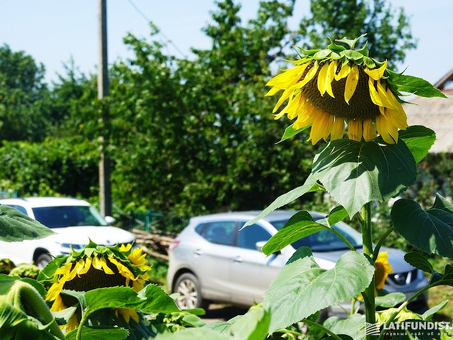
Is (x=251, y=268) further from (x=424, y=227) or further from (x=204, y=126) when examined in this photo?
(x=424, y=227)

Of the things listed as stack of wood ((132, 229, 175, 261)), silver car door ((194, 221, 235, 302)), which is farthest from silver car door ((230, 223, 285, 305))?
stack of wood ((132, 229, 175, 261))

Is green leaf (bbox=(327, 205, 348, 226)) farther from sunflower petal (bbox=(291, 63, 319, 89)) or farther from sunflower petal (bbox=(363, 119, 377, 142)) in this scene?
sunflower petal (bbox=(291, 63, 319, 89))

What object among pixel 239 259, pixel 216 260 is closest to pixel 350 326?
pixel 239 259

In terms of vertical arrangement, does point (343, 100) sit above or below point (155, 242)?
above

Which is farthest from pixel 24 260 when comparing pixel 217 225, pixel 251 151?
pixel 251 151

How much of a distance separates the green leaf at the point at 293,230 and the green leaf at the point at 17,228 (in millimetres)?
502

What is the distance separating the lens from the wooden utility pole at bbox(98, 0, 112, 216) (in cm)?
1210

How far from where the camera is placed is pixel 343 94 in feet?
4.41

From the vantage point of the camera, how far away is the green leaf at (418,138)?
137cm

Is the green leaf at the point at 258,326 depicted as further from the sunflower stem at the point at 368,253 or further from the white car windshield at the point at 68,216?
the white car windshield at the point at 68,216

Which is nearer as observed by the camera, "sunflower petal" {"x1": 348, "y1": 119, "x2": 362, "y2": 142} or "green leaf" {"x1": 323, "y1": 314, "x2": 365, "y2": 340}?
"sunflower petal" {"x1": 348, "y1": 119, "x2": 362, "y2": 142}

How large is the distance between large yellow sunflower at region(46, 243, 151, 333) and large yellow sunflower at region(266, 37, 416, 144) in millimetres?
455

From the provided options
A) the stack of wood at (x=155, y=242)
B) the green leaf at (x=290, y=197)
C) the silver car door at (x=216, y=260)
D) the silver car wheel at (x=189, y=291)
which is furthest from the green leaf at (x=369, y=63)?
the stack of wood at (x=155, y=242)

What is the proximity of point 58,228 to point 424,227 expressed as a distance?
9888 millimetres
